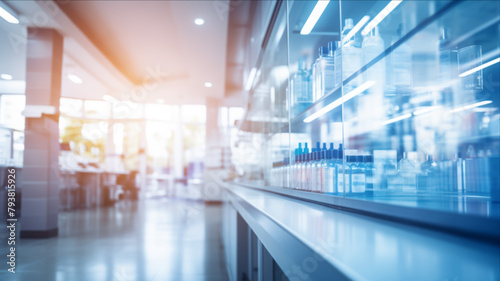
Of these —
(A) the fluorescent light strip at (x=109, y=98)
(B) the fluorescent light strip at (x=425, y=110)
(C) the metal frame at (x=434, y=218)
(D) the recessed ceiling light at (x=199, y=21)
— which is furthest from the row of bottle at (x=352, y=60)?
(A) the fluorescent light strip at (x=109, y=98)

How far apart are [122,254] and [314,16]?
2.95 metres

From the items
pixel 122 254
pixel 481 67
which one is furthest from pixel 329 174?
pixel 122 254

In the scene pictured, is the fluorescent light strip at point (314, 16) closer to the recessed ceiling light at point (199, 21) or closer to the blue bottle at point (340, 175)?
the blue bottle at point (340, 175)

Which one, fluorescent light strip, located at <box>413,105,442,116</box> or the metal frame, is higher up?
fluorescent light strip, located at <box>413,105,442,116</box>

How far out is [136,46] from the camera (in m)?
7.32

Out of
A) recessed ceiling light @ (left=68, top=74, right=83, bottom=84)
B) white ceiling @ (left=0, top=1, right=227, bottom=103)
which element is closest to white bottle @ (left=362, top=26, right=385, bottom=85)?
white ceiling @ (left=0, top=1, right=227, bottom=103)

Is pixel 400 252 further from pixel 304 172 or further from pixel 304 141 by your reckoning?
pixel 304 141

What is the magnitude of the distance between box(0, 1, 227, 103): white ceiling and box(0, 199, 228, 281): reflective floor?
1594mm

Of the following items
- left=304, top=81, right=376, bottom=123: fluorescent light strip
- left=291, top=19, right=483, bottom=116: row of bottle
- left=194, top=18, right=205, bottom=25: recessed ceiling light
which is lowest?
left=304, top=81, right=376, bottom=123: fluorescent light strip

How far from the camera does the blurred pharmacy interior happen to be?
52 cm

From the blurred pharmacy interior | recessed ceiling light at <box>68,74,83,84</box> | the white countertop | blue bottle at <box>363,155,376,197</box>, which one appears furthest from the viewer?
recessed ceiling light at <box>68,74,83,84</box>

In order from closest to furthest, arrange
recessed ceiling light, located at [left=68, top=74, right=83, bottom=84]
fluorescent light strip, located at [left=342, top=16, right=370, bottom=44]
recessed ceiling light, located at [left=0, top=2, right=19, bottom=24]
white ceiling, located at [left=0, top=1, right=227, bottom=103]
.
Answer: fluorescent light strip, located at [left=342, top=16, right=370, bottom=44], recessed ceiling light, located at [left=0, top=2, right=19, bottom=24], white ceiling, located at [left=0, top=1, right=227, bottom=103], recessed ceiling light, located at [left=68, top=74, right=83, bottom=84]

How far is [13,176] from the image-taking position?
2.66 m

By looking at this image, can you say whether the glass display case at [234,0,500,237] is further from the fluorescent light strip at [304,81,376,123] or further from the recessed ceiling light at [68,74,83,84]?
the recessed ceiling light at [68,74,83,84]
